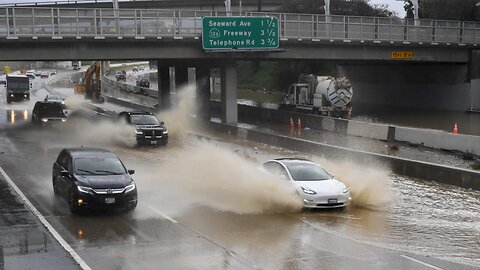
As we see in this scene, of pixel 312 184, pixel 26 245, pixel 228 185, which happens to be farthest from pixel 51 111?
pixel 26 245

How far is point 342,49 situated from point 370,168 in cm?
2235

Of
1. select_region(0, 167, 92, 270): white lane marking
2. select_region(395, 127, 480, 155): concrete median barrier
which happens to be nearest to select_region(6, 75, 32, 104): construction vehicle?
select_region(395, 127, 480, 155): concrete median barrier

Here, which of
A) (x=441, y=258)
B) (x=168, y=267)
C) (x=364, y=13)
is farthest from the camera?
(x=364, y=13)

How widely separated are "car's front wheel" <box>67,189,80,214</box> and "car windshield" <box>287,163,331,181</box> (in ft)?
18.9

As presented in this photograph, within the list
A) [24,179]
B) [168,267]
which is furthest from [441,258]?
[24,179]

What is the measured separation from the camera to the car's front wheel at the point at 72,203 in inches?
A: 600

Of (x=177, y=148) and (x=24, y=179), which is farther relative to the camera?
(x=177, y=148)

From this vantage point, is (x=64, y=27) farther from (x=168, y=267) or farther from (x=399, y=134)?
(x=168, y=267)

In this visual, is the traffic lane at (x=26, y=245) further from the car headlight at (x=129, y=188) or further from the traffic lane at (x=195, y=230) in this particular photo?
the car headlight at (x=129, y=188)

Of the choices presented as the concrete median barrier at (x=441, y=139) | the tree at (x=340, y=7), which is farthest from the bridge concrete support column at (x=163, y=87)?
the tree at (x=340, y=7)

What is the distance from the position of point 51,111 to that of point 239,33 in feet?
44.8

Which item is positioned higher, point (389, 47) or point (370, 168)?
point (389, 47)

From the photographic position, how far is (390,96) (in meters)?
63.9

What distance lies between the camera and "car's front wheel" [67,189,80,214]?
600 inches
